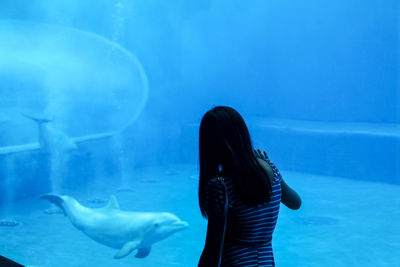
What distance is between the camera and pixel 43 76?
15.7 meters

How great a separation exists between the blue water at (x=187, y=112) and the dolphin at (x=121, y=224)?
0.79m

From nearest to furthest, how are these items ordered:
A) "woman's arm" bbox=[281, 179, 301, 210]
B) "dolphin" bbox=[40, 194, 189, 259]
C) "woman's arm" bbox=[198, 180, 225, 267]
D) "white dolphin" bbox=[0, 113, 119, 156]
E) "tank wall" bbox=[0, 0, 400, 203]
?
"woman's arm" bbox=[198, 180, 225, 267]
"woman's arm" bbox=[281, 179, 301, 210]
"dolphin" bbox=[40, 194, 189, 259]
"white dolphin" bbox=[0, 113, 119, 156]
"tank wall" bbox=[0, 0, 400, 203]

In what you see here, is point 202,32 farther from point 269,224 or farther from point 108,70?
point 269,224

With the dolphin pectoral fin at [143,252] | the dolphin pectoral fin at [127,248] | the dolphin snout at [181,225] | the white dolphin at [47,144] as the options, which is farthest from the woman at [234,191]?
the white dolphin at [47,144]

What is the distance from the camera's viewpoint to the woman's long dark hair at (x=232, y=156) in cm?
135

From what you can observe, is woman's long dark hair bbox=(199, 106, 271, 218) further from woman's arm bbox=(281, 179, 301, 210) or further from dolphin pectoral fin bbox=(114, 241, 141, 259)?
dolphin pectoral fin bbox=(114, 241, 141, 259)

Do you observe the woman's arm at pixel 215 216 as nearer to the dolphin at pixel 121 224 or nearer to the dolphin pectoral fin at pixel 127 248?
the dolphin pectoral fin at pixel 127 248

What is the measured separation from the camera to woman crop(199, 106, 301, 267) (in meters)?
1.34

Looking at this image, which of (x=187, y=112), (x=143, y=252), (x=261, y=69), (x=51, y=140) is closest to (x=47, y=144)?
(x=51, y=140)

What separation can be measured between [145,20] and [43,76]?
7429 millimetres

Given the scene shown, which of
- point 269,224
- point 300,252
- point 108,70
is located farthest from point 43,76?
point 269,224

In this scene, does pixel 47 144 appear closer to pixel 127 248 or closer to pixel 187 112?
pixel 127 248

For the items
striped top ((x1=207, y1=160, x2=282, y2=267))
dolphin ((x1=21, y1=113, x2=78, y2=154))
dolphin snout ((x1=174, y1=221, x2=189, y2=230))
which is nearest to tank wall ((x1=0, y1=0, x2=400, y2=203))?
dolphin ((x1=21, y1=113, x2=78, y2=154))

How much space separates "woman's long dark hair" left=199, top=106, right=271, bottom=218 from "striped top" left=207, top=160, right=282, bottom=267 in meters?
0.04
